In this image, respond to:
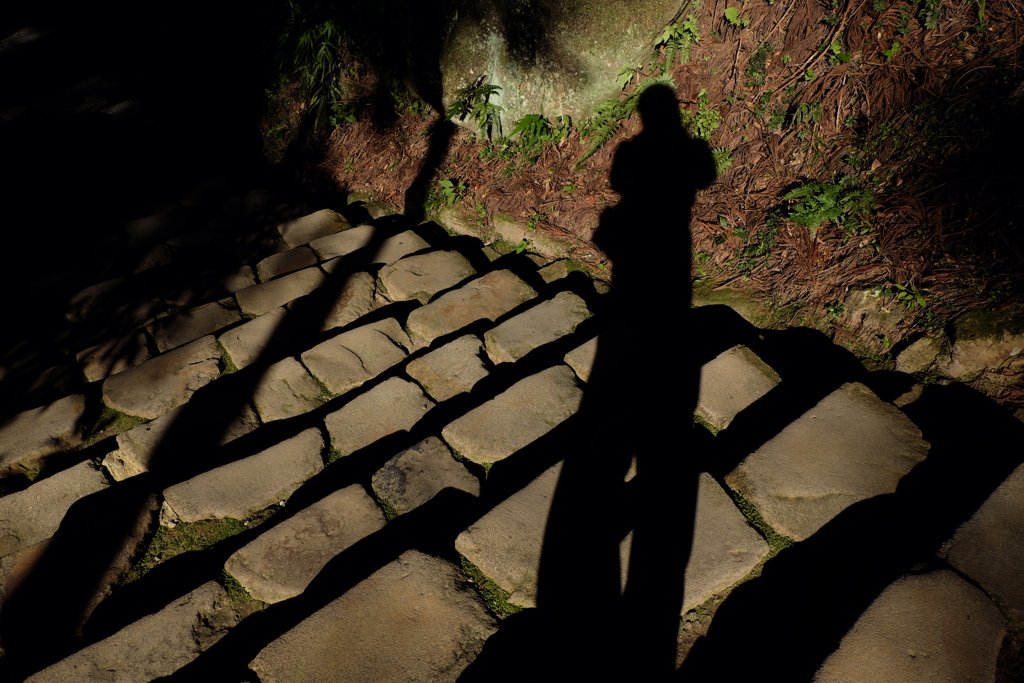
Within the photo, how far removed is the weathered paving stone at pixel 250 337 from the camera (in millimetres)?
2281

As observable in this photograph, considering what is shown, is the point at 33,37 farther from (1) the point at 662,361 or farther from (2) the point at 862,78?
(2) the point at 862,78

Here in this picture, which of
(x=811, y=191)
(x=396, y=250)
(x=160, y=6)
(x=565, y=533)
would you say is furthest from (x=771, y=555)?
(x=160, y=6)

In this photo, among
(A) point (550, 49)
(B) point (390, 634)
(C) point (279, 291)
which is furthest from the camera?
(A) point (550, 49)

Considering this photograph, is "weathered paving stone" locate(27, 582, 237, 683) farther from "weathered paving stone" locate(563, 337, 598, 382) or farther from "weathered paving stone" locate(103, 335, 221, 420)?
"weathered paving stone" locate(563, 337, 598, 382)

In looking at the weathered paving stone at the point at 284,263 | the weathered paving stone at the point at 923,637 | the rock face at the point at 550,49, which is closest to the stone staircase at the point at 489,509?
the weathered paving stone at the point at 923,637

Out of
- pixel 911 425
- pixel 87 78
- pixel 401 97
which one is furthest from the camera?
pixel 87 78

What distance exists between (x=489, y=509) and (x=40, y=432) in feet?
5.94

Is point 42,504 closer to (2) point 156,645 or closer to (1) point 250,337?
(2) point 156,645

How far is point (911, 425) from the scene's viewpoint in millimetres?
1797

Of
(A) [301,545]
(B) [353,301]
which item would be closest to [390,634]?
(A) [301,545]

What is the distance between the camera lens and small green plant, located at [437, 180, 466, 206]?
3.47 meters

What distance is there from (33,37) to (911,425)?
25.3ft

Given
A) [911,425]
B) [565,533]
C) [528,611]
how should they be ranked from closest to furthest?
1. [528,611]
2. [565,533]
3. [911,425]

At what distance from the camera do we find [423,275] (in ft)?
8.91
